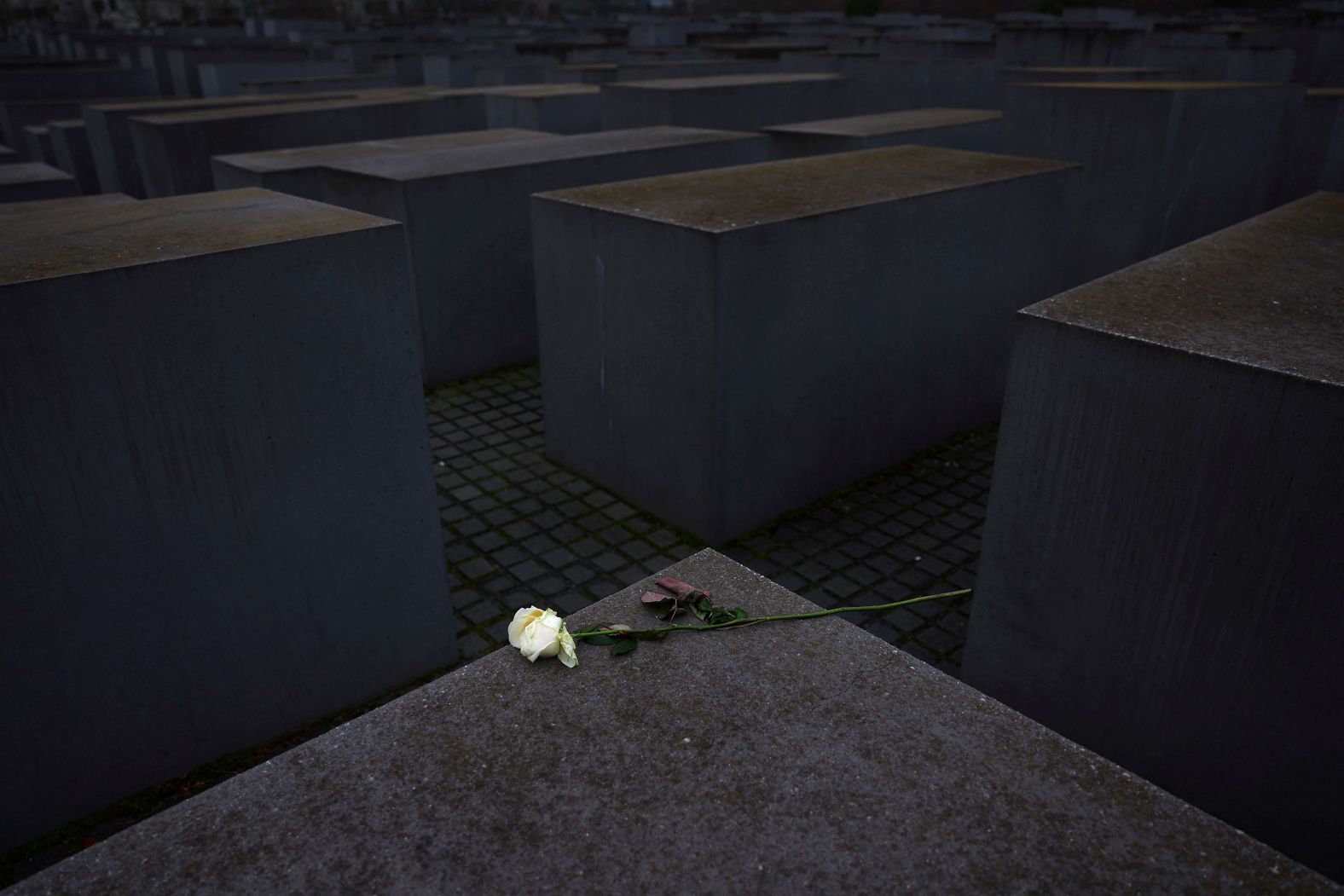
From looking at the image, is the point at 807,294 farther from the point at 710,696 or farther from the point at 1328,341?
the point at 710,696

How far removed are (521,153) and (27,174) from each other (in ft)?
14.5

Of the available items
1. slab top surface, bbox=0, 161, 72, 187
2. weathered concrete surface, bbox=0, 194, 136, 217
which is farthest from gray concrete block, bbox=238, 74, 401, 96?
weathered concrete surface, bbox=0, 194, 136, 217

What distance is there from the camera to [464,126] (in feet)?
46.0

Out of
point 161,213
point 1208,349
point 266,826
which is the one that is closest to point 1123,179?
point 1208,349

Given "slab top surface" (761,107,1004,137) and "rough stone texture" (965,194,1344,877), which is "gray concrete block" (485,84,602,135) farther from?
"rough stone texture" (965,194,1344,877)

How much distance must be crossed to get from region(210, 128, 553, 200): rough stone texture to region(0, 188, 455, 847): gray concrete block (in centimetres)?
403

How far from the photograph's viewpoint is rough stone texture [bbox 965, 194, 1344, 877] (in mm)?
3348

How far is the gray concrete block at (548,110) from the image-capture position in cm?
1302

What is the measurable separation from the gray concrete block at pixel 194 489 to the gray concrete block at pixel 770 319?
1962mm

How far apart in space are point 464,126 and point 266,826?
13615 mm

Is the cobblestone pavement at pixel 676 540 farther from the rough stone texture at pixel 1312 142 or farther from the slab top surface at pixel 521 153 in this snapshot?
the rough stone texture at pixel 1312 142

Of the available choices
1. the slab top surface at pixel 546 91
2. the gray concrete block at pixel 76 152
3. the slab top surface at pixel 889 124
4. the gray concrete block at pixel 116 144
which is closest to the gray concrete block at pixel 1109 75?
the slab top surface at pixel 889 124

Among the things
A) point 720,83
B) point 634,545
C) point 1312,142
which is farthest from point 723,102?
point 634,545

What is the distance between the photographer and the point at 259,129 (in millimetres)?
10938
